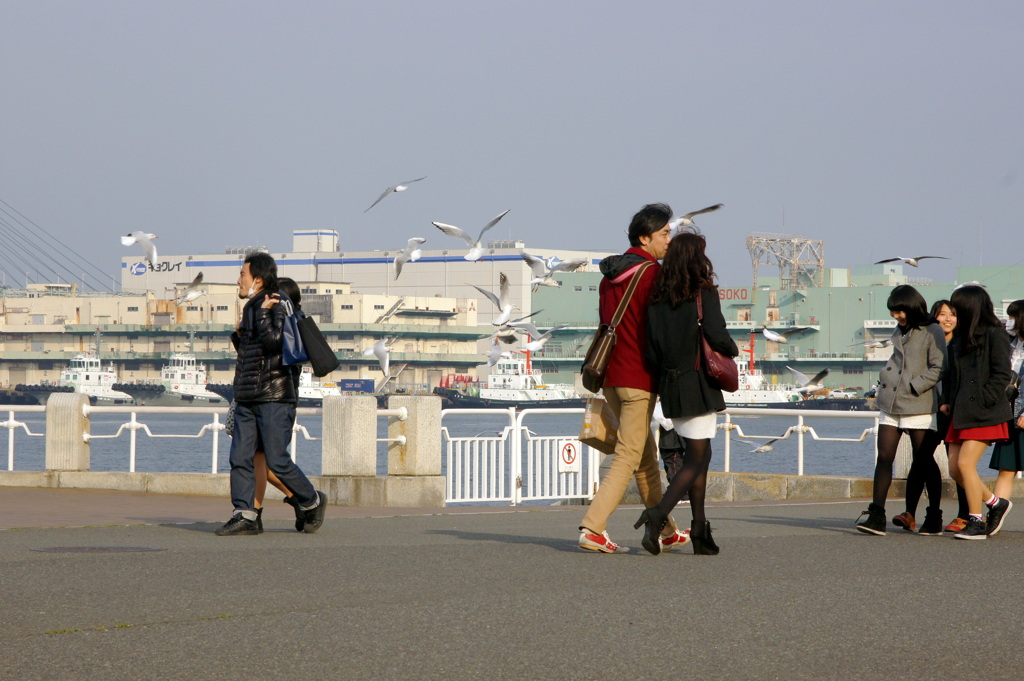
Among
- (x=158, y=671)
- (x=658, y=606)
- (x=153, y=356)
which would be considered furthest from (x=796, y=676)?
(x=153, y=356)

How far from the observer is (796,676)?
4398 millimetres

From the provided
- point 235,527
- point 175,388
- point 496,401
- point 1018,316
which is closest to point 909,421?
point 1018,316

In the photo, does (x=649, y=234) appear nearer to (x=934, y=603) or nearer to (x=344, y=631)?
(x=934, y=603)

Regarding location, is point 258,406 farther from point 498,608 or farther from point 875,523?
point 875,523

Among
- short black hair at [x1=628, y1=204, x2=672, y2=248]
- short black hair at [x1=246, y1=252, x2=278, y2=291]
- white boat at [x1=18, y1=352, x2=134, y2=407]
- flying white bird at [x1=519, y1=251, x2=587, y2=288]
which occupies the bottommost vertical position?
white boat at [x1=18, y1=352, x2=134, y2=407]

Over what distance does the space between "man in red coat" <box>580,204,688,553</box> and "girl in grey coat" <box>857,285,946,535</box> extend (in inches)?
77.1

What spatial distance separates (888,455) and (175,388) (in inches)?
4065

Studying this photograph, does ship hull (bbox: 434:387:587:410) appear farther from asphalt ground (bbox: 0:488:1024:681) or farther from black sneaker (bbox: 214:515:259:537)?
asphalt ground (bbox: 0:488:1024:681)

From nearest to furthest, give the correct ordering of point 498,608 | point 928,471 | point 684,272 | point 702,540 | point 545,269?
point 498,608
point 684,272
point 702,540
point 928,471
point 545,269

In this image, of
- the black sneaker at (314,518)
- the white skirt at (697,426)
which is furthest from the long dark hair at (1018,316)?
the black sneaker at (314,518)

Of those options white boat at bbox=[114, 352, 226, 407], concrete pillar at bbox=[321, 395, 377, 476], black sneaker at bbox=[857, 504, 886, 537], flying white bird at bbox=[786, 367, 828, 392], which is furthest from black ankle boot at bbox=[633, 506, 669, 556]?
white boat at bbox=[114, 352, 226, 407]

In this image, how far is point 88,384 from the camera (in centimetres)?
10306

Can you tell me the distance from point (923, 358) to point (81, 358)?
334ft

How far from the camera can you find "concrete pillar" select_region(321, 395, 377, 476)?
11.7m
